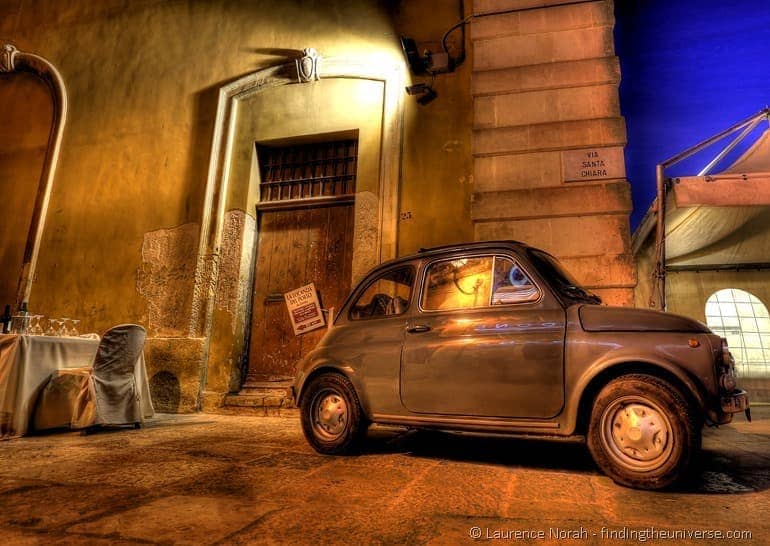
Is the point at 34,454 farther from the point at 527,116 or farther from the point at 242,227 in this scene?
the point at 527,116

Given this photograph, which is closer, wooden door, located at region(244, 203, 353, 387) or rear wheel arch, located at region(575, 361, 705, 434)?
rear wheel arch, located at region(575, 361, 705, 434)

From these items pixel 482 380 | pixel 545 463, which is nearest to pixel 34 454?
pixel 482 380

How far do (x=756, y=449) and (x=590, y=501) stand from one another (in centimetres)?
236

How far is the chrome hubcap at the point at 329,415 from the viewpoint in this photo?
3299 mm

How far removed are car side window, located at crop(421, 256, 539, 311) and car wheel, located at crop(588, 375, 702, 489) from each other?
75 cm

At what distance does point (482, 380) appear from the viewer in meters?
2.79

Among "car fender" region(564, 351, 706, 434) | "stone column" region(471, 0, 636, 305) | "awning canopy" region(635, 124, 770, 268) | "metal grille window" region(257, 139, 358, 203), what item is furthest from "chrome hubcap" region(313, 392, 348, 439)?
"awning canopy" region(635, 124, 770, 268)

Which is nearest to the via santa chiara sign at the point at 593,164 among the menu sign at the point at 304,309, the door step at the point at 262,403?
the menu sign at the point at 304,309

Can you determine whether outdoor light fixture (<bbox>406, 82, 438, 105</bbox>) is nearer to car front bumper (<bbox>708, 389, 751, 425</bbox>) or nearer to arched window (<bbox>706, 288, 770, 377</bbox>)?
car front bumper (<bbox>708, 389, 751, 425</bbox>)

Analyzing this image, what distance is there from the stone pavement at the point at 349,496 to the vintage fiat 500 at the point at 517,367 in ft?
0.81

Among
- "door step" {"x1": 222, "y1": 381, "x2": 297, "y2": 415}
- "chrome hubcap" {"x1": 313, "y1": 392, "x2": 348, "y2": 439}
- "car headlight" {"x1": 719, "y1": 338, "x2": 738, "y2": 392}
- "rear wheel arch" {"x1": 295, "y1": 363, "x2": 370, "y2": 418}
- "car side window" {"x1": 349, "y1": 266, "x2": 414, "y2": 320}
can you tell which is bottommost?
"door step" {"x1": 222, "y1": 381, "x2": 297, "y2": 415}

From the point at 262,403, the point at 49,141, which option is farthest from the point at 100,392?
the point at 49,141

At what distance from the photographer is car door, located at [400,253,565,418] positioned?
8.70 feet

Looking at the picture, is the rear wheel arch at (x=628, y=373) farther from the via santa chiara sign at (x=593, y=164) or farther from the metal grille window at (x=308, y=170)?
the metal grille window at (x=308, y=170)
